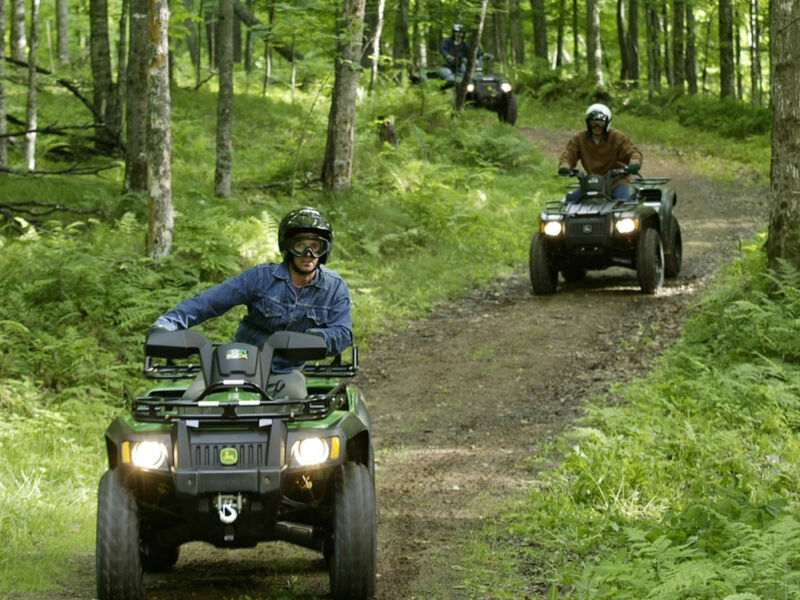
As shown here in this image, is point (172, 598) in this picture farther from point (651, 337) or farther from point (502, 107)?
point (502, 107)

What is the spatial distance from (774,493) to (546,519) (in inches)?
52.3

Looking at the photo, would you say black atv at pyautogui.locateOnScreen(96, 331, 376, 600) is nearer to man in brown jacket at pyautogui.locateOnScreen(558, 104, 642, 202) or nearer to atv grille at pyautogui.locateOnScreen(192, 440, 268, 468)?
atv grille at pyautogui.locateOnScreen(192, 440, 268, 468)

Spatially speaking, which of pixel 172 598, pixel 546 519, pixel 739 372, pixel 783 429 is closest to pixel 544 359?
pixel 739 372

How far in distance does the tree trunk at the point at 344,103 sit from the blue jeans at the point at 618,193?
12.9 feet

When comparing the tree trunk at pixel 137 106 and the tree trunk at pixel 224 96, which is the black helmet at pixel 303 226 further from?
the tree trunk at pixel 224 96

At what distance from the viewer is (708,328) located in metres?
9.58

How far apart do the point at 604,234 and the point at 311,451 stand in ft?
27.3

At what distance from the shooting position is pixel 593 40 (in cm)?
3003

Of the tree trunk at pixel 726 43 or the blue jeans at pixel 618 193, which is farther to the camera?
the tree trunk at pixel 726 43

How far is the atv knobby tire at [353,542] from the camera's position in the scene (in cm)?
461

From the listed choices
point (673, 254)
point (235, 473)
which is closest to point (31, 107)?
point (673, 254)

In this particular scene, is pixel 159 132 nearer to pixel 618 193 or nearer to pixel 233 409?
pixel 618 193

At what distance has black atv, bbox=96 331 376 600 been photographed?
4414 mm

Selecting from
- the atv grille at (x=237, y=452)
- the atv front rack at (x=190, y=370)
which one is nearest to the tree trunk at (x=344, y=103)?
the atv front rack at (x=190, y=370)
